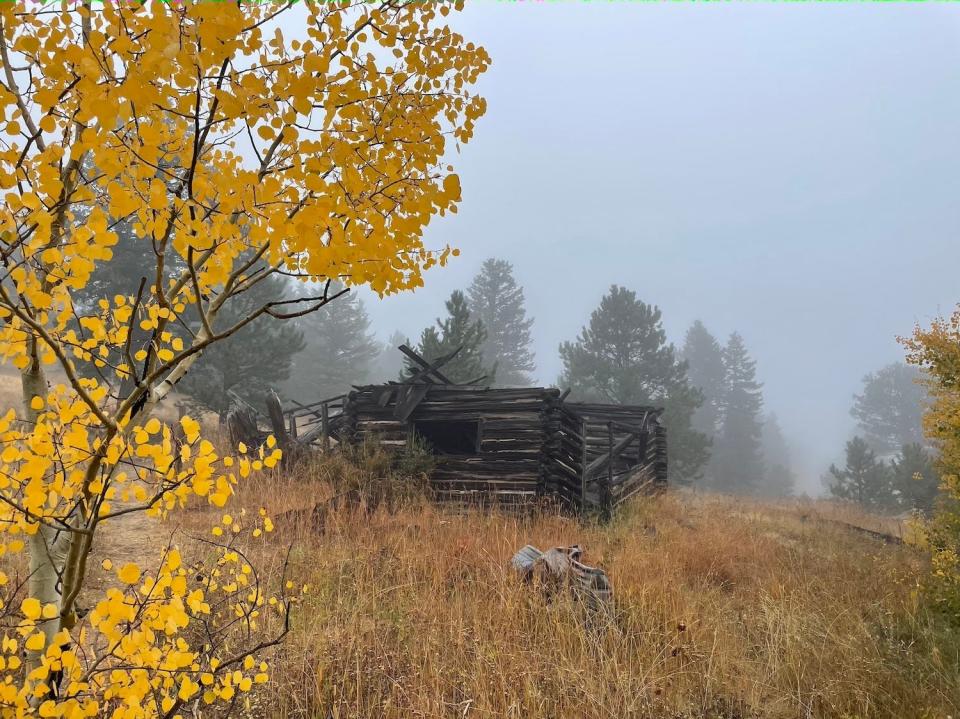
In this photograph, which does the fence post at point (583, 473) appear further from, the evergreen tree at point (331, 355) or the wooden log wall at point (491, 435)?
the evergreen tree at point (331, 355)

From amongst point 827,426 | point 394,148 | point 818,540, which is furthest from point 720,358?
point 827,426

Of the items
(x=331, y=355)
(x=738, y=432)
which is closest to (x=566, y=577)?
(x=331, y=355)

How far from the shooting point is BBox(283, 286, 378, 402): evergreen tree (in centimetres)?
3284

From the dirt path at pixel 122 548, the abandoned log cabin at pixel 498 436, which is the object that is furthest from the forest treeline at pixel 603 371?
the dirt path at pixel 122 548

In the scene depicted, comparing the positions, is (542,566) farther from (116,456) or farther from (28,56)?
(28,56)

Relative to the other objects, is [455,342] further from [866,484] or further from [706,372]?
[706,372]

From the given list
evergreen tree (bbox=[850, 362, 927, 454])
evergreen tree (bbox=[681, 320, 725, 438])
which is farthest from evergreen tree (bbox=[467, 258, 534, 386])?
evergreen tree (bbox=[850, 362, 927, 454])

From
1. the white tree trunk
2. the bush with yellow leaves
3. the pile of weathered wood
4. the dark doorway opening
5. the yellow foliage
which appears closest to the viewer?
the bush with yellow leaves

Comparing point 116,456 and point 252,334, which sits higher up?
point 252,334

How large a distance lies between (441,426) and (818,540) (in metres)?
8.36

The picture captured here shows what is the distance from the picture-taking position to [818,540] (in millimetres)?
9984

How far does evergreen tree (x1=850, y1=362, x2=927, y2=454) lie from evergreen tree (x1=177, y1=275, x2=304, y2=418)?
51018 mm

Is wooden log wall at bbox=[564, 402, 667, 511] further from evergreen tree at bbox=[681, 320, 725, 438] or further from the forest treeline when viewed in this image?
evergreen tree at bbox=[681, 320, 725, 438]

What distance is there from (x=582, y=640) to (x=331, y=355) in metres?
34.0
